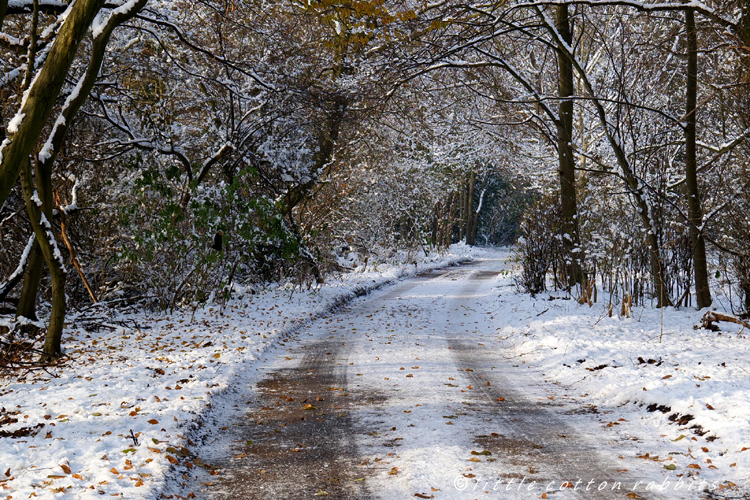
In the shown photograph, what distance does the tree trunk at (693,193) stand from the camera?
10266 millimetres

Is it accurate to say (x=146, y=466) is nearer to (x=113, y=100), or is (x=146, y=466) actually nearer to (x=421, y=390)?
(x=421, y=390)

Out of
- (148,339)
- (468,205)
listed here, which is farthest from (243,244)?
(468,205)

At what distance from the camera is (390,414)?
6059mm

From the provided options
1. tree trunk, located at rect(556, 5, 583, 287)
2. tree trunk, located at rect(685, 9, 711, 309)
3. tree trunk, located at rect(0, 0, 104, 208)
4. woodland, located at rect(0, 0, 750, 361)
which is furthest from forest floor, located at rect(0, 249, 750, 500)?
tree trunk, located at rect(556, 5, 583, 287)

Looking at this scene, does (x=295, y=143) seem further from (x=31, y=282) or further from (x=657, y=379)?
(x=657, y=379)

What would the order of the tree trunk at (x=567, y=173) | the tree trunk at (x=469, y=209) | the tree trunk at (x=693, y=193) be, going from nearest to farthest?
the tree trunk at (x=693, y=193), the tree trunk at (x=567, y=173), the tree trunk at (x=469, y=209)

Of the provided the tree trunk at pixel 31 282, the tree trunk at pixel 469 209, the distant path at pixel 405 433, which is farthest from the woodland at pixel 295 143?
the tree trunk at pixel 469 209

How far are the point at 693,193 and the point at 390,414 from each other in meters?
7.33

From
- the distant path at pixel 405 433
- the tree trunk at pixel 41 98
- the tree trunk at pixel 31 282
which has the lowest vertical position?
the distant path at pixel 405 433

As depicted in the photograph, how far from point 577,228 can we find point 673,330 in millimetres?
4354

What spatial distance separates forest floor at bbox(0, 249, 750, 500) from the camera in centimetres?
432

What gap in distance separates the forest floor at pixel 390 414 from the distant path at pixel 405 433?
0.02 m

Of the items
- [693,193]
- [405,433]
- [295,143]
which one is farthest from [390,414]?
[295,143]

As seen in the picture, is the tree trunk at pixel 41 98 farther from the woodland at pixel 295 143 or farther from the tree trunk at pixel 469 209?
the tree trunk at pixel 469 209
